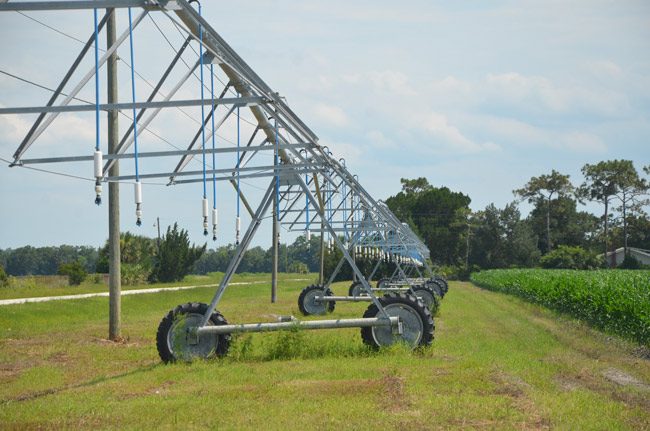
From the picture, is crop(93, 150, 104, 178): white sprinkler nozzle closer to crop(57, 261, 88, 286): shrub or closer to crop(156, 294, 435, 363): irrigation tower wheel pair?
crop(156, 294, 435, 363): irrigation tower wheel pair

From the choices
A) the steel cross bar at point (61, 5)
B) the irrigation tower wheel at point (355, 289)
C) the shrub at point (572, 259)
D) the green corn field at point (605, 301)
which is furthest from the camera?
the shrub at point (572, 259)

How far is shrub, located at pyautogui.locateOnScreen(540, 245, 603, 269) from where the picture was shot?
293 feet

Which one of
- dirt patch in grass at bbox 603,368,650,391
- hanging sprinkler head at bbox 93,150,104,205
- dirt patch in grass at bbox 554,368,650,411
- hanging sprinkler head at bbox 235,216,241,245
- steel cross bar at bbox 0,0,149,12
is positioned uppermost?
steel cross bar at bbox 0,0,149,12

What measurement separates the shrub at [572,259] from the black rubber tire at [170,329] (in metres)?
78.4

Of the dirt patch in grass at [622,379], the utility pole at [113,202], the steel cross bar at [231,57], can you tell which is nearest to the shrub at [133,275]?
the utility pole at [113,202]

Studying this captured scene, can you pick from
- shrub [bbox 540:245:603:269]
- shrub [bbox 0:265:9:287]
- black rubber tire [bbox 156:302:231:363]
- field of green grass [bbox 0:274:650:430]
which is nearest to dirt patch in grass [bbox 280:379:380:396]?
field of green grass [bbox 0:274:650:430]

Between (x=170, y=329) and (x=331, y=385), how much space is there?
3850 mm

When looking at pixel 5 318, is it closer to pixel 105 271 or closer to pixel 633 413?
pixel 633 413

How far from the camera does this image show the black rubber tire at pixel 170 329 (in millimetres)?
14070

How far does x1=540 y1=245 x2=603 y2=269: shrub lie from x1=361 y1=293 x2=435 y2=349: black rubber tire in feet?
252

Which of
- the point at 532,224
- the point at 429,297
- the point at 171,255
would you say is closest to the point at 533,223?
the point at 532,224

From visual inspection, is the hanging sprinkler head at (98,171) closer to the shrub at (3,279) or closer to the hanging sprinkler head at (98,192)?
the hanging sprinkler head at (98,192)

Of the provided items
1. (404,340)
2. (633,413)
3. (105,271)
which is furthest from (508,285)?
(633,413)

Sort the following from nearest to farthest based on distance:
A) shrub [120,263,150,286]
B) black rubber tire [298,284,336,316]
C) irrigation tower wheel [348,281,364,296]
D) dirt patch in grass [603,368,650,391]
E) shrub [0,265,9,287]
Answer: dirt patch in grass [603,368,650,391]
black rubber tire [298,284,336,316]
irrigation tower wheel [348,281,364,296]
shrub [0,265,9,287]
shrub [120,263,150,286]
